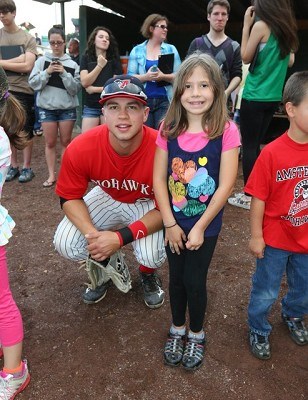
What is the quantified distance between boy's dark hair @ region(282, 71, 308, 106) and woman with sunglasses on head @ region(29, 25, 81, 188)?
10.1 ft

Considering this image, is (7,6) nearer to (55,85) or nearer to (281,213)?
(55,85)

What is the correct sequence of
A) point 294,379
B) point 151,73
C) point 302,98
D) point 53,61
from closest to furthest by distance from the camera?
point 302,98, point 294,379, point 151,73, point 53,61

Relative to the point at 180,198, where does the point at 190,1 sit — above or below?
above

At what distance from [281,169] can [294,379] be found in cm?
107

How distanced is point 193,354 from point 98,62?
332 centimetres

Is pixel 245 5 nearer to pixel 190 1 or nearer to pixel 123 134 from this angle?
pixel 190 1

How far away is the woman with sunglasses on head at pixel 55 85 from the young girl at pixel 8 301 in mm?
2572

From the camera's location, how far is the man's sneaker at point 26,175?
186 inches

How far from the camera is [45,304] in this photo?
2516mm

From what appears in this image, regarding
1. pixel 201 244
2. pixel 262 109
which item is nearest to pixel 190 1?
pixel 262 109

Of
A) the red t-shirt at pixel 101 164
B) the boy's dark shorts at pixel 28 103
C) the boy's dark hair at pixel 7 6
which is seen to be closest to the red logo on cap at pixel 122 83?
the red t-shirt at pixel 101 164

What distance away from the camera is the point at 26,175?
15.6 feet

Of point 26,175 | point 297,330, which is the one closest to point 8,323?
point 297,330

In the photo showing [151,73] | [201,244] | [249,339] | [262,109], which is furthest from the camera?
[151,73]
